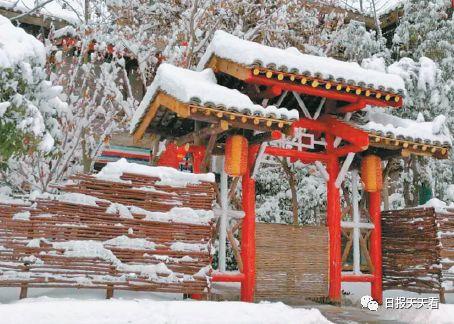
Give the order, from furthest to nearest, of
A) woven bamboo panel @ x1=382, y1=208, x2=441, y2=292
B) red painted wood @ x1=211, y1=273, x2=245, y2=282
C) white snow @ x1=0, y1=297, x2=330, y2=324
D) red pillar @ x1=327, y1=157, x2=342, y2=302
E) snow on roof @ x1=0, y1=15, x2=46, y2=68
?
red pillar @ x1=327, y1=157, x2=342, y2=302
woven bamboo panel @ x1=382, y1=208, x2=441, y2=292
red painted wood @ x1=211, y1=273, x2=245, y2=282
snow on roof @ x1=0, y1=15, x2=46, y2=68
white snow @ x1=0, y1=297, x2=330, y2=324

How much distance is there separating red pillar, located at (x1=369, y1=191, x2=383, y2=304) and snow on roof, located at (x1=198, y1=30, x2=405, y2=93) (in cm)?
230

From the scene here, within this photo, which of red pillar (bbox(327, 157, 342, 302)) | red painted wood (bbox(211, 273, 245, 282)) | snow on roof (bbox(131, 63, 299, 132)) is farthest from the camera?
red pillar (bbox(327, 157, 342, 302))

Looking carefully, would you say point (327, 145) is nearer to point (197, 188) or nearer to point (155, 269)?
point (197, 188)

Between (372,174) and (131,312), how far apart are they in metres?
5.88

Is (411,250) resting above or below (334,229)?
below

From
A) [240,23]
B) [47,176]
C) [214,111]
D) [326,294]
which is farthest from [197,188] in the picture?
[240,23]

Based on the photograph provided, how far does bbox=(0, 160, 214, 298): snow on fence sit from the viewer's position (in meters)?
6.29

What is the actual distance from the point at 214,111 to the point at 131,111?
17.8 ft

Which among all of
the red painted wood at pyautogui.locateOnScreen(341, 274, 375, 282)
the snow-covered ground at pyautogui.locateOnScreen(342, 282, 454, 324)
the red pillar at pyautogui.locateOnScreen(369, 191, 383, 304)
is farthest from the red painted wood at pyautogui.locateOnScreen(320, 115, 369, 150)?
the snow-covered ground at pyautogui.locateOnScreen(342, 282, 454, 324)

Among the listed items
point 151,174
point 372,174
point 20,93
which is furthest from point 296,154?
point 20,93

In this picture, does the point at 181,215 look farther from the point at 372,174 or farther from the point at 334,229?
the point at 372,174

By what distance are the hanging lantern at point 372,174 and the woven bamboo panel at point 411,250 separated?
78cm

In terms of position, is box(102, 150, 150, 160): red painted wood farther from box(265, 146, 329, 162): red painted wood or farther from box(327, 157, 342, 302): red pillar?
box(327, 157, 342, 302): red pillar

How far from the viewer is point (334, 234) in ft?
31.1
